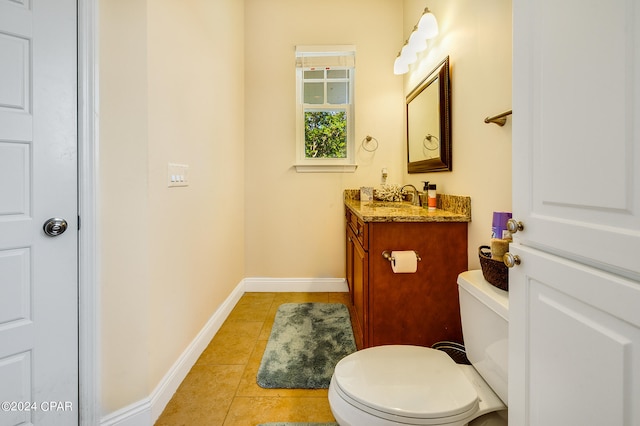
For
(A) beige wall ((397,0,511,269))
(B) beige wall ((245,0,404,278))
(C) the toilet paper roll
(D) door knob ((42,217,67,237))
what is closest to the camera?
(D) door knob ((42,217,67,237))

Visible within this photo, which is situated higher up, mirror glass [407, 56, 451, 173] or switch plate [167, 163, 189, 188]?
mirror glass [407, 56, 451, 173]

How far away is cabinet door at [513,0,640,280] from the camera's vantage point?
1.56 feet

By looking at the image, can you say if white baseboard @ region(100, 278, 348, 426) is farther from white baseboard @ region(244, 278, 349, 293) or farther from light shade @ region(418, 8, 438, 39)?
light shade @ region(418, 8, 438, 39)

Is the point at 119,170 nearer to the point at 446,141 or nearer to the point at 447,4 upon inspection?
the point at 446,141

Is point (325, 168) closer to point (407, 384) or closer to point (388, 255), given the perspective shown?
point (388, 255)

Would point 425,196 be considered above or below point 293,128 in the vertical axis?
below

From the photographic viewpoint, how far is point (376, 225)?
1491 millimetres

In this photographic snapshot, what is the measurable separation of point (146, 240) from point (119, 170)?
31cm

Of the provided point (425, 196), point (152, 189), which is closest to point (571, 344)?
point (152, 189)

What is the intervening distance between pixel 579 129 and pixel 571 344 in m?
0.44

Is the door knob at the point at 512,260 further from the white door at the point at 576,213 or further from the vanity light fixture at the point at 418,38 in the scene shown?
the vanity light fixture at the point at 418,38

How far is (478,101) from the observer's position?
4.82 ft

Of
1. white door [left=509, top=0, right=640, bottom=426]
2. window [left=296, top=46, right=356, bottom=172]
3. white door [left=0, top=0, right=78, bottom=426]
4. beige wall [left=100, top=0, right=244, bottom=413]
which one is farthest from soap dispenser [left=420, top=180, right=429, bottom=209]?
white door [left=0, top=0, right=78, bottom=426]

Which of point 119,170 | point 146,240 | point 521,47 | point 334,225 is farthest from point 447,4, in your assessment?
point 146,240
